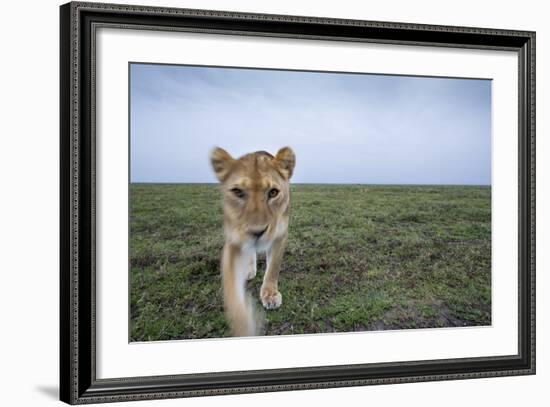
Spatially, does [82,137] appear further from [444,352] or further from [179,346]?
[444,352]

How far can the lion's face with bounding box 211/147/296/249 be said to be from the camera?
183 inches

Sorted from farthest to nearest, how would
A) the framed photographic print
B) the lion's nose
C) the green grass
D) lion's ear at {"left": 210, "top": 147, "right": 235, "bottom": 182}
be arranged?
the lion's nose
lion's ear at {"left": 210, "top": 147, "right": 235, "bottom": 182}
the green grass
the framed photographic print

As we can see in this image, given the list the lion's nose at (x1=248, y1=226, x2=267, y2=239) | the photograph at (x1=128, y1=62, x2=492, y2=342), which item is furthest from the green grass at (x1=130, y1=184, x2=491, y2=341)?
the lion's nose at (x1=248, y1=226, x2=267, y2=239)

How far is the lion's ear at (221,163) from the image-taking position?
462 cm

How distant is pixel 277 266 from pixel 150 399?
110 cm

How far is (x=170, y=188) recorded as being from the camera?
4.54 m

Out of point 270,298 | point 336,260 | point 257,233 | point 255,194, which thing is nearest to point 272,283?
point 270,298

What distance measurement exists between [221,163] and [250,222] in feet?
1.34

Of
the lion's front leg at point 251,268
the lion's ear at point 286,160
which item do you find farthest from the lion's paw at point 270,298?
the lion's ear at point 286,160

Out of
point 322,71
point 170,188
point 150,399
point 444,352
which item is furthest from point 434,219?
point 150,399

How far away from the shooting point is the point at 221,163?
15.2 feet

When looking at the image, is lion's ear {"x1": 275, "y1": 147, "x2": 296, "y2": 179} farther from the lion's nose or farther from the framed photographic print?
the lion's nose

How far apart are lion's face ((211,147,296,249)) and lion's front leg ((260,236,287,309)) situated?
0.25 ft

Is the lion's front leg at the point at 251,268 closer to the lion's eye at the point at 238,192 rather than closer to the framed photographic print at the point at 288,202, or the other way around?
the framed photographic print at the point at 288,202
